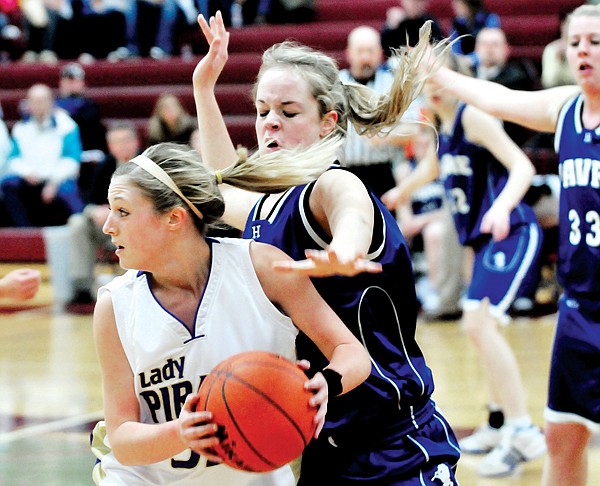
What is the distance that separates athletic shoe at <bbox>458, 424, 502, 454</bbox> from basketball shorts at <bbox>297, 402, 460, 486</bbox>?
2594 millimetres

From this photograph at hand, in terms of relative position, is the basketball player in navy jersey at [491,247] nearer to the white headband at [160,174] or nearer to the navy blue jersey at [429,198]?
the white headband at [160,174]

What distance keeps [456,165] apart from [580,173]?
1841 millimetres

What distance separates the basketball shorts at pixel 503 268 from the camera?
536 cm

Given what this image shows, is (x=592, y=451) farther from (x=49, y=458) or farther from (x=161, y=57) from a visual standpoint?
(x=161, y=57)

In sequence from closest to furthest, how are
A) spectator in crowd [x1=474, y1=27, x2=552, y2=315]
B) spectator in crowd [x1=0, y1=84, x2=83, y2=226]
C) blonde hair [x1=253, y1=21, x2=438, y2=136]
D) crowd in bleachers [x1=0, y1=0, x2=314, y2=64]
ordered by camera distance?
blonde hair [x1=253, y1=21, x2=438, y2=136]
spectator in crowd [x1=474, y1=27, x2=552, y2=315]
spectator in crowd [x1=0, y1=84, x2=83, y2=226]
crowd in bleachers [x1=0, y1=0, x2=314, y2=64]

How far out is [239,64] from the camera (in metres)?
13.2

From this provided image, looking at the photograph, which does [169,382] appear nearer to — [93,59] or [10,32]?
[93,59]

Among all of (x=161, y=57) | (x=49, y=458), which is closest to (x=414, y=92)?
(x=49, y=458)

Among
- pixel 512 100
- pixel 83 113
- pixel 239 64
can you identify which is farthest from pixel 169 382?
pixel 239 64

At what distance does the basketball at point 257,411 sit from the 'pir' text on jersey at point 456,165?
333 cm

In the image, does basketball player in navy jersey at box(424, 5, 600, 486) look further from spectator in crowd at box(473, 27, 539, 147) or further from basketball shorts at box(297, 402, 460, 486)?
spectator in crowd at box(473, 27, 539, 147)

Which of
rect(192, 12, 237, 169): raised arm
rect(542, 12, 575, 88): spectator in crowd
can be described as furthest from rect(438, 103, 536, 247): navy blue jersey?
rect(542, 12, 575, 88): spectator in crowd

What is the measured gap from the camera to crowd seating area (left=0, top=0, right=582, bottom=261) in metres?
12.3

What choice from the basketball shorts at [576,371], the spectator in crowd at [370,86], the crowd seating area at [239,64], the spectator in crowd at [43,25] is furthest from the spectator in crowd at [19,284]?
the spectator in crowd at [43,25]
